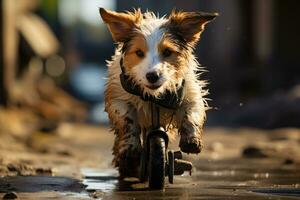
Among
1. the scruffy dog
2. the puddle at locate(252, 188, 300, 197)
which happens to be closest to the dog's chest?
the scruffy dog

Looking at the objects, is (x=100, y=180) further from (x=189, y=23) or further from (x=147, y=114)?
(x=189, y=23)

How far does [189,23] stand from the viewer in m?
8.57

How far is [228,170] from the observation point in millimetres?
9984

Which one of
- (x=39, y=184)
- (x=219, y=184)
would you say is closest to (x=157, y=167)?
(x=219, y=184)

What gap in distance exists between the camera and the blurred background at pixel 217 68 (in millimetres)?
17203

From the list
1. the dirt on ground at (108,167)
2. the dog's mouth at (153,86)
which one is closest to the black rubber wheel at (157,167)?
the dirt on ground at (108,167)

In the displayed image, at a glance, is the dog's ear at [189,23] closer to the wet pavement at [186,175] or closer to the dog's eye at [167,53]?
the dog's eye at [167,53]

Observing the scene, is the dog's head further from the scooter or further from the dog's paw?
the dog's paw

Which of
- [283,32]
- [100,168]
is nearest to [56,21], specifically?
[283,32]

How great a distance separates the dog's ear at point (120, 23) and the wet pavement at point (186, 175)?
1.40 m

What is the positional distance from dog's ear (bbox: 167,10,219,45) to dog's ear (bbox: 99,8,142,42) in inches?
13.5

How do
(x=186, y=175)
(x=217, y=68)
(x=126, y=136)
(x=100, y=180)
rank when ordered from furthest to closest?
1. (x=217, y=68)
2. (x=186, y=175)
3. (x=100, y=180)
4. (x=126, y=136)

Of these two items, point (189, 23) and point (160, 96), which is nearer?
point (160, 96)

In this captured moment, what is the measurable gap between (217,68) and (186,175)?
1729cm
